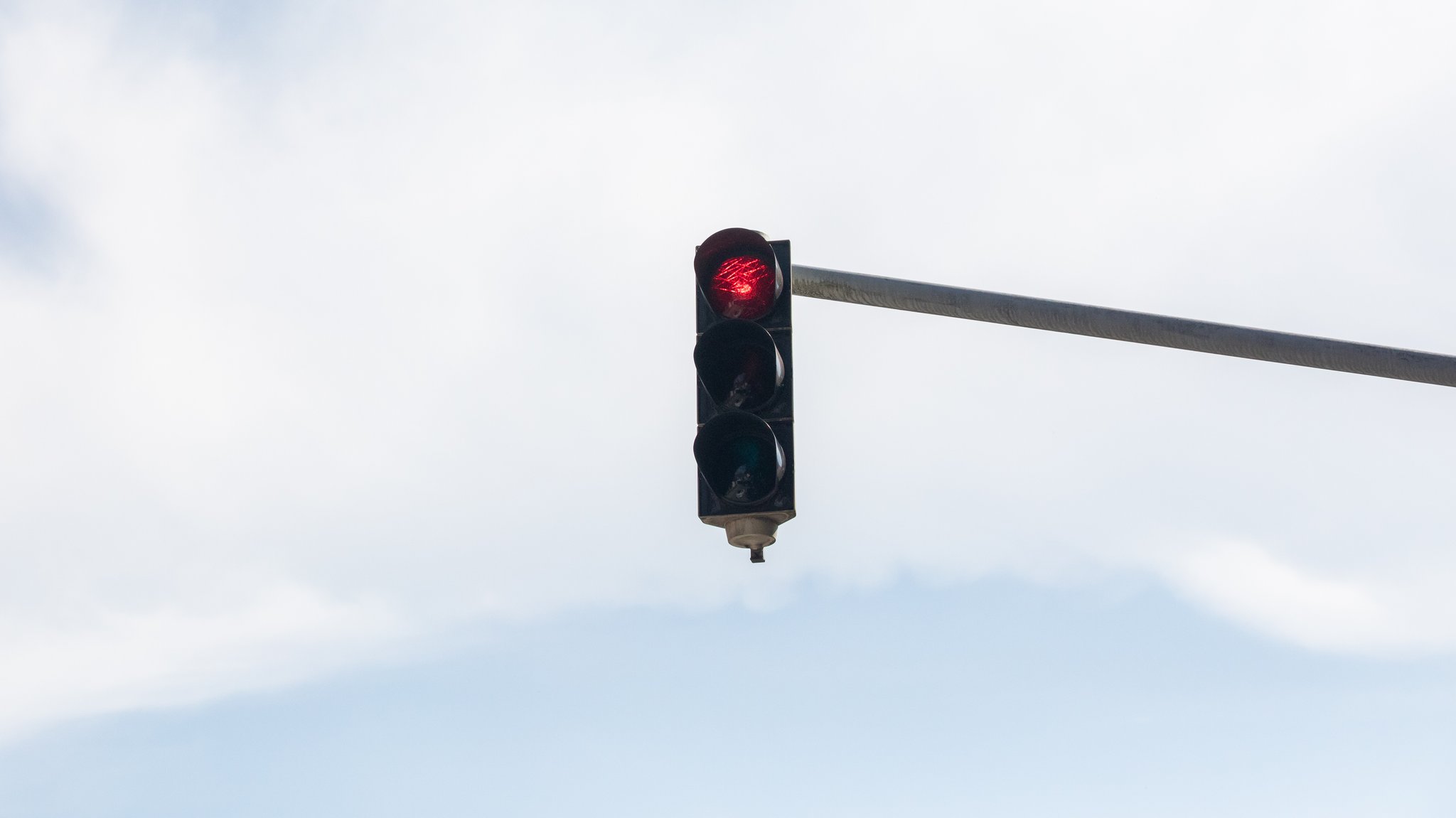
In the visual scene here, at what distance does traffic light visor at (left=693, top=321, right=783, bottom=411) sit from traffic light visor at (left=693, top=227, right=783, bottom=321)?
0.13m

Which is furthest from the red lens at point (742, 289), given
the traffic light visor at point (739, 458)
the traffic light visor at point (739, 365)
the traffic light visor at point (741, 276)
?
the traffic light visor at point (739, 458)

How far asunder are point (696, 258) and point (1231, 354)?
6.08ft

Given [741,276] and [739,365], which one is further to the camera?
[741,276]

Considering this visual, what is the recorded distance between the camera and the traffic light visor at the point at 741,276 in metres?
5.22

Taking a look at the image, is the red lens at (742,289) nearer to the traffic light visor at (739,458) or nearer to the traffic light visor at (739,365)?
the traffic light visor at (739,365)

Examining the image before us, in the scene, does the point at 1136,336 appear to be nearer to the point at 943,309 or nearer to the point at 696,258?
the point at 943,309

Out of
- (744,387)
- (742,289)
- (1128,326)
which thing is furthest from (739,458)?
(1128,326)

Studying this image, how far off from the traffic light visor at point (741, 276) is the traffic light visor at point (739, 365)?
Result: 132mm

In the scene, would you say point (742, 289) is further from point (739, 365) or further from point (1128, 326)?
point (1128, 326)

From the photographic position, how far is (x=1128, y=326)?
16.7 ft

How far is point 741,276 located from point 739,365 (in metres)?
0.34

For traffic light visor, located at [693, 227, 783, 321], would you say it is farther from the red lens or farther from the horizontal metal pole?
the horizontal metal pole

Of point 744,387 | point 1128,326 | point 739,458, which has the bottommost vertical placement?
point 739,458

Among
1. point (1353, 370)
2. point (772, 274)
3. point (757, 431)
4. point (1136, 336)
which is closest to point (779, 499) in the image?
point (757, 431)
